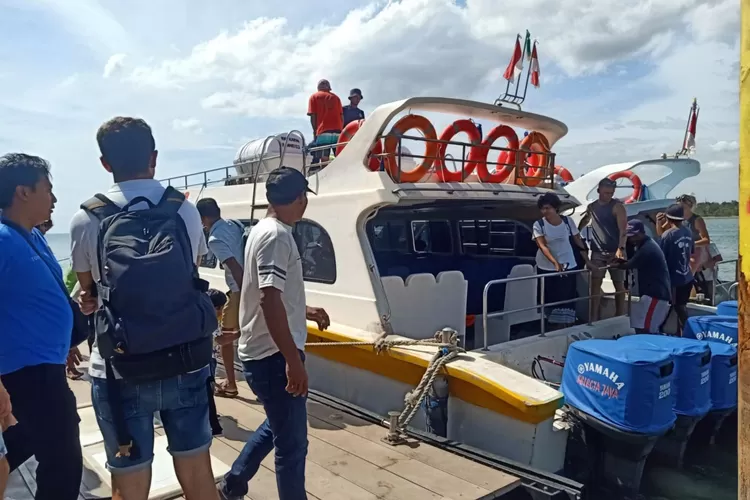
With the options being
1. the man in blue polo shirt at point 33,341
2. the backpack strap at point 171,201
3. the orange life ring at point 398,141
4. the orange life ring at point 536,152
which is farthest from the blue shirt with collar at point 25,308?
the orange life ring at point 536,152

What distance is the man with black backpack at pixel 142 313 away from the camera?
2.11 m

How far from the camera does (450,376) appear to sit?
4414 millimetres

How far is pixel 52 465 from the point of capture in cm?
251

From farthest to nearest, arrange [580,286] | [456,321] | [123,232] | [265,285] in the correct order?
[580,286] < [456,321] < [265,285] < [123,232]

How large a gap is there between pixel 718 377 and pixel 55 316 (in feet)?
15.5

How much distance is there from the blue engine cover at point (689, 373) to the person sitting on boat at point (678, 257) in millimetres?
2210

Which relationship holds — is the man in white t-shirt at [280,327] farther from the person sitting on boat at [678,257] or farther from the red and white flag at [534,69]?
the red and white flag at [534,69]

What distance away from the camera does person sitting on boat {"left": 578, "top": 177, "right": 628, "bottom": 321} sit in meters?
6.33

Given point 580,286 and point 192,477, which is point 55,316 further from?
point 580,286

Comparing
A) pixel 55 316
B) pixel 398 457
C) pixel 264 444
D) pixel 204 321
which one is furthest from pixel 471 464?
pixel 55 316

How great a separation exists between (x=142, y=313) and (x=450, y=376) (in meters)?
2.78

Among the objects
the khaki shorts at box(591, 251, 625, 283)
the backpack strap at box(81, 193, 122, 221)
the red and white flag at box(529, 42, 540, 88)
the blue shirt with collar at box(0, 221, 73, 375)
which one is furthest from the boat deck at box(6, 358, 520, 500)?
the red and white flag at box(529, 42, 540, 88)

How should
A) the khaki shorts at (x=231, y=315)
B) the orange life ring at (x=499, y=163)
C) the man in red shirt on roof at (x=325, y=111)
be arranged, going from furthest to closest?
the man in red shirt on roof at (x=325, y=111), the orange life ring at (x=499, y=163), the khaki shorts at (x=231, y=315)

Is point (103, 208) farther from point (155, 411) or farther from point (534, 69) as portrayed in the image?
point (534, 69)
